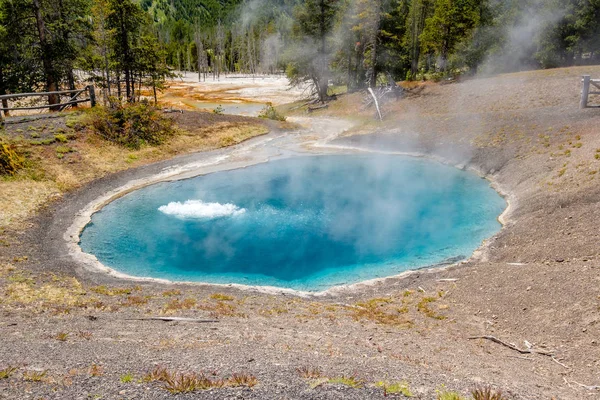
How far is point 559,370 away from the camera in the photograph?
8734mm

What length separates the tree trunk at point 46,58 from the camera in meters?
29.1

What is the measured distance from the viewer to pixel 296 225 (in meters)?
22.6

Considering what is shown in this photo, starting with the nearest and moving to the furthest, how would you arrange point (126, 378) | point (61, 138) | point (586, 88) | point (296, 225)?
1. point (126, 378)
2. point (296, 225)
3. point (586, 88)
4. point (61, 138)

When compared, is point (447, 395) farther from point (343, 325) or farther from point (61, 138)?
point (61, 138)

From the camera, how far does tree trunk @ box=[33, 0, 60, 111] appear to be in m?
29.1

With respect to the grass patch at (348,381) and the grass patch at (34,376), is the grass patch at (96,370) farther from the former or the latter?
the grass patch at (348,381)

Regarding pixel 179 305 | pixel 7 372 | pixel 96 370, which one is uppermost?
pixel 7 372

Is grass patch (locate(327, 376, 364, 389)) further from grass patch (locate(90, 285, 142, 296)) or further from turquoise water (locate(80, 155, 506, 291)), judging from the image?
grass patch (locate(90, 285, 142, 296))

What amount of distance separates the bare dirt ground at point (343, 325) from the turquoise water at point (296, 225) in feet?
6.72

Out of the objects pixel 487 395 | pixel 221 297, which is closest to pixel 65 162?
pixel 221 297

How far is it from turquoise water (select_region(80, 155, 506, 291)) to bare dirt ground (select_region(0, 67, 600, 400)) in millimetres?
2048

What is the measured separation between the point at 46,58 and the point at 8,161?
12.1 metres

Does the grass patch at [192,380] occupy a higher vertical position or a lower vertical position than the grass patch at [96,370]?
higher

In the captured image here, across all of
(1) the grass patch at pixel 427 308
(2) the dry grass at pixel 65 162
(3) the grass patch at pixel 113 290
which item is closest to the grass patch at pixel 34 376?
(3) the grass patch at pixel 113 290
